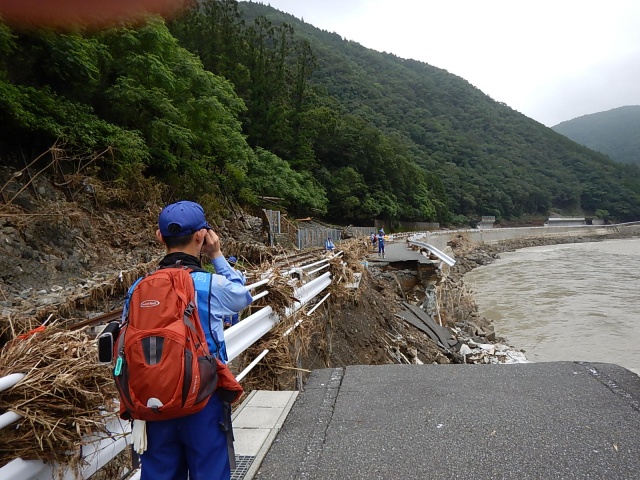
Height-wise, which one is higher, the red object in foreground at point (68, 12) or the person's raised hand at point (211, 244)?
the red object in foreground at point (68, 12)

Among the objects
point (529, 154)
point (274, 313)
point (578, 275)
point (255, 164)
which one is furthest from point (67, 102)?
point (529, 154)

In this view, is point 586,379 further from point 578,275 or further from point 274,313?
point 578,275

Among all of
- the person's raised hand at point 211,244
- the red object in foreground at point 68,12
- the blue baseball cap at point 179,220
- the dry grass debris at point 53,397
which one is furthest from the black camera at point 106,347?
the red object in foreground at point 68,12

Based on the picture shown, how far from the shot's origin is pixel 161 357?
1.62m

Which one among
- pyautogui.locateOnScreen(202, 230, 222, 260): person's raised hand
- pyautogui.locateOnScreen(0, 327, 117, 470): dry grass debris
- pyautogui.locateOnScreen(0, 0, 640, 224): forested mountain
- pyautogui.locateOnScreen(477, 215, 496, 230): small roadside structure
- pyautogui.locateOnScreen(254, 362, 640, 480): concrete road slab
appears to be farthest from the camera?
pyautogui.locateOnScreen(477, 215, 496, 230): small roadside structure

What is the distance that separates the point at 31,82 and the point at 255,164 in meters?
21.8

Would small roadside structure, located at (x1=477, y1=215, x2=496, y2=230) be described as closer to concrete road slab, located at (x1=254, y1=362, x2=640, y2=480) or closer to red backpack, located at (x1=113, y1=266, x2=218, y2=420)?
concrete road slab, located at (x1=254, y1=362, x2=640, y2=480)

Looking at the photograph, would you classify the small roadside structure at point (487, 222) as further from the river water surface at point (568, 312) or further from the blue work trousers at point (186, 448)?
the blue work trousers at point (186, 448)

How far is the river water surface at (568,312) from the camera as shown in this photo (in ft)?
41.2

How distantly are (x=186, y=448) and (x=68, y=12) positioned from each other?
14.8 m

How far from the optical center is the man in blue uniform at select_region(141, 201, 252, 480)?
1.82 meters

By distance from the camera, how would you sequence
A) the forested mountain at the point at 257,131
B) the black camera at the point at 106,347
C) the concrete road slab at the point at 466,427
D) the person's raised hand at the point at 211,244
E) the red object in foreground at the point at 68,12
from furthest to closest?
the forested mountain at the point at 257,131 < the red object in foreground at the point at 68,12 < the concrete road slab at the point at 466,427 < the person's raised hand at the point at 211,244 < the black camera at the point at 106,347

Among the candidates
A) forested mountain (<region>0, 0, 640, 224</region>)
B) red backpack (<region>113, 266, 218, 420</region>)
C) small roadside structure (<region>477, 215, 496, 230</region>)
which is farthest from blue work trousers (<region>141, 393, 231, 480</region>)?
small roadside structure (<region>477, 215, 496, 230</region>)

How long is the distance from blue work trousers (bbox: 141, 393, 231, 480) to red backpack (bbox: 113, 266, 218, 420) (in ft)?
0.46
